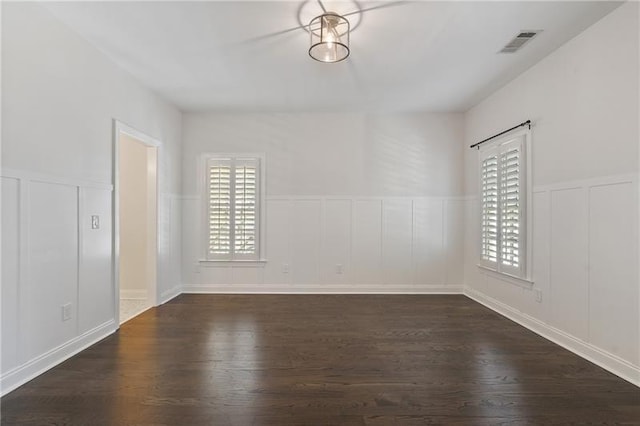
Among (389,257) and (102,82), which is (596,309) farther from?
(102,82)

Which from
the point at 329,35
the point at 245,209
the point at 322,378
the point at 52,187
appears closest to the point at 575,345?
the point at 322,378

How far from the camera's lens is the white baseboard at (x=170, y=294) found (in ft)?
15.5

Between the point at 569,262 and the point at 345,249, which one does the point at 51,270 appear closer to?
the point at 345,249

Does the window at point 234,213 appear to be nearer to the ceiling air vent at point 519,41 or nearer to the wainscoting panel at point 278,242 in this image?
the wainscoting panel at point 278,242

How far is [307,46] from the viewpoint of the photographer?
3.27 meters

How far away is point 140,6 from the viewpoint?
8.67 ft

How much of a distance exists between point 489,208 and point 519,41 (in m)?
2.12

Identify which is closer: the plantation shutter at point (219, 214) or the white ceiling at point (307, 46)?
the white ceiling at point (307, 46)

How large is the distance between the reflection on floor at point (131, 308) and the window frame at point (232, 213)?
991mm

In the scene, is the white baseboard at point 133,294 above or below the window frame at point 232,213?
below

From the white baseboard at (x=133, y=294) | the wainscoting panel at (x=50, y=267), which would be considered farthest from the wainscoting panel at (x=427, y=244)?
the wainscoting panel at (x=50, y=267)

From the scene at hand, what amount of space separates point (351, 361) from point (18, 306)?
8.14ft

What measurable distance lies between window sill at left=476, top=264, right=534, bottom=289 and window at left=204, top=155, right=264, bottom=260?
326 cm

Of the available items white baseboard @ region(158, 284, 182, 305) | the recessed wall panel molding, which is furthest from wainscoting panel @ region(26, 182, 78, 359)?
white baseboard @ region(158, 284, 182, 305)
